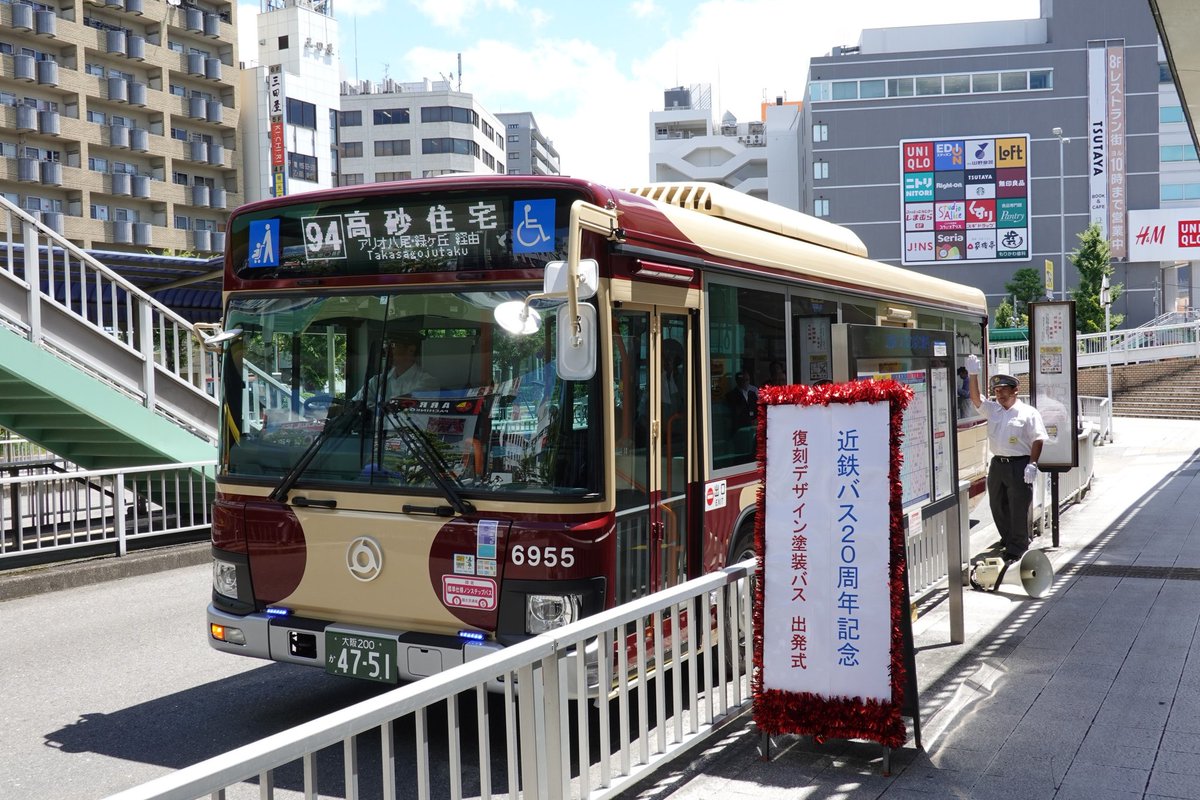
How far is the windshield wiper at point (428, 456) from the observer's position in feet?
17.6

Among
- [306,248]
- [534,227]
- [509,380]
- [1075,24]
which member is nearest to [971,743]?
[509,380]

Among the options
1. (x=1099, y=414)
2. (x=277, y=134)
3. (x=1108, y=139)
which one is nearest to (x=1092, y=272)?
(x=1108, y=139)

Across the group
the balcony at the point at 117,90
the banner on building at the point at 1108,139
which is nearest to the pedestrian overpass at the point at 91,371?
the balcony at the point at 117,90

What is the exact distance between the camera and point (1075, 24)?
242 feet

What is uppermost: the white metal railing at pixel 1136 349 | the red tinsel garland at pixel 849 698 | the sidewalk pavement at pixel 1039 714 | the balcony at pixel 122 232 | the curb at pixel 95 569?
the balcony at pixel 122 232

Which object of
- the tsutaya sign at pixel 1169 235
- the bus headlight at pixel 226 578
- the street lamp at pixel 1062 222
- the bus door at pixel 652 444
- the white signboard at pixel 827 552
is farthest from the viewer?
the tsutaya sign at pixel 1169 235

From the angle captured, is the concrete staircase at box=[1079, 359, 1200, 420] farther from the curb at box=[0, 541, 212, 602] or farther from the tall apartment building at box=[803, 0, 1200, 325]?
the tall apartment building at box=[803, 0, 1200, 325]

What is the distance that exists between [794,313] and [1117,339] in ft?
132

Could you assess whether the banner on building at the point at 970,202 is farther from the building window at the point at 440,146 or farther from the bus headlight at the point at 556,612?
the bus headlight at the point at 556,612

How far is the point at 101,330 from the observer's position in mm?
11578

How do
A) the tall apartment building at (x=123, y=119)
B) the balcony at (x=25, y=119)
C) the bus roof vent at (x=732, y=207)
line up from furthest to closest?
the tall apartment building at (x=123, y=119), the balcony at (x=25, y=119), the bus roof vent at (x=732, y=207)

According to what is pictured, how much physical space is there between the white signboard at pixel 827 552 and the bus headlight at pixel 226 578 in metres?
2.92

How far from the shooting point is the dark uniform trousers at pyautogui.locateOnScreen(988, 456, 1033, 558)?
9.48 metres

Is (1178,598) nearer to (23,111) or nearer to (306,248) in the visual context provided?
(306,248)
